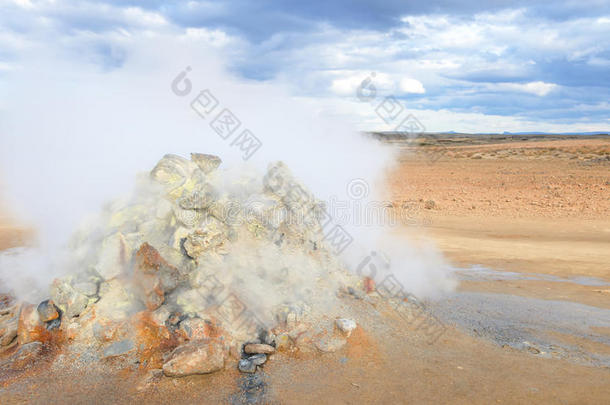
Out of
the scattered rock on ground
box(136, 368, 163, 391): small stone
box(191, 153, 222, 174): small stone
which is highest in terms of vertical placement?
box(191, 153, 222, 174): small stone

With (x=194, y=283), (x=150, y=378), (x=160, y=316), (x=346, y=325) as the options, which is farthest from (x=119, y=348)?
(x=346, y=325)

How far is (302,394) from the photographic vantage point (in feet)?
13.1

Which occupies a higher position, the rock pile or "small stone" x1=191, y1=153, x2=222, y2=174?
"small stone" x1=191, y1=153, x2=222, y2=174

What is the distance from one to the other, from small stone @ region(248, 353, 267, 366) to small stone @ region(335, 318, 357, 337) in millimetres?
958

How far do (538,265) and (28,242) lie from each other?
1131 centimetres

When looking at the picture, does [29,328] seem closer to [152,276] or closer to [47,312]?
[47,312]

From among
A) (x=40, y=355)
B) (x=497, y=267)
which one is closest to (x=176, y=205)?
(x=40, y=355)

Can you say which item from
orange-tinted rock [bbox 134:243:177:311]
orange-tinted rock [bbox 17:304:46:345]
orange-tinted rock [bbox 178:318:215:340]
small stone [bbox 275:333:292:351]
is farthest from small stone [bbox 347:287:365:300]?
orange-tinted rock [bbox 17:304:46:345]

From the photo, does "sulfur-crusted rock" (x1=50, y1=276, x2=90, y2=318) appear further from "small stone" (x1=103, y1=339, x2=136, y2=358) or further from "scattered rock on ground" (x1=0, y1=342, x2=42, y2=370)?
"small stone" (x1=103, y1=339, x2=136, y2=358)

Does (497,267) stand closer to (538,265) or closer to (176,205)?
(538,265)

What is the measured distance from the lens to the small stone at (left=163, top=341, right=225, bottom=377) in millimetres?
4188

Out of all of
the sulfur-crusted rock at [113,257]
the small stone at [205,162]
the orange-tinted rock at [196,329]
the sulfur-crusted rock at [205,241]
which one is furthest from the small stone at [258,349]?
the small stone at [205,162]

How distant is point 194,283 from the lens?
16.5 ft

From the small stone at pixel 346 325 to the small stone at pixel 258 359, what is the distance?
3.14 feet
